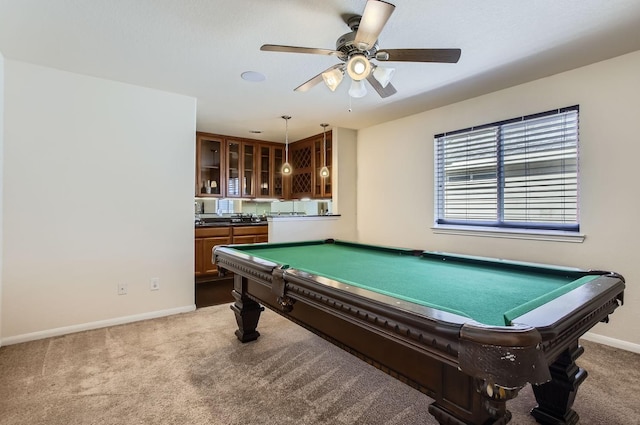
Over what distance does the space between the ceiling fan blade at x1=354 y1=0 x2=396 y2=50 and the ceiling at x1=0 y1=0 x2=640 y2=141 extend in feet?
0.86

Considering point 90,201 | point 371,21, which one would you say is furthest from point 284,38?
point 90,201

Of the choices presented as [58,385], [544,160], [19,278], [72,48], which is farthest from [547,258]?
[19,278]

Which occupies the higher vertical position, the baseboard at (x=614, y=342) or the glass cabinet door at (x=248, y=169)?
the glass cabinet door at (x=248, y=169)

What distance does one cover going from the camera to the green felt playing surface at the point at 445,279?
1226 millimetres

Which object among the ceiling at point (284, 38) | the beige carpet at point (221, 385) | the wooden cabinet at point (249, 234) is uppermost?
the ceiling at point (284, 38)

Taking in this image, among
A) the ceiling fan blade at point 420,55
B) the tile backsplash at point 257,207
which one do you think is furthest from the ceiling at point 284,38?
the tile backsplash at point 257,207

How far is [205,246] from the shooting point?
4.61 meters

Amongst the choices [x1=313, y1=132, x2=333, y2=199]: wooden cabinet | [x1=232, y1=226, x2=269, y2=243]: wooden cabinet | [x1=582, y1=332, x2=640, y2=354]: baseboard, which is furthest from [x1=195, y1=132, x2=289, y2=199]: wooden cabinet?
[x1=582, y1=332, x2=640, y2=354]: baseboard

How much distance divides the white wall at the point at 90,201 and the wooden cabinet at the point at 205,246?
1.15 meters

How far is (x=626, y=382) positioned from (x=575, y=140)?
1865 mm

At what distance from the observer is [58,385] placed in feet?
6.43

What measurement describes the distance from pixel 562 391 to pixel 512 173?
7.17ft

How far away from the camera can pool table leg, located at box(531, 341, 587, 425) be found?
1.54 m

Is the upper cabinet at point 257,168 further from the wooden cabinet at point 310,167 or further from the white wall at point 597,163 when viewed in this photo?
the white wall at point 597,163
